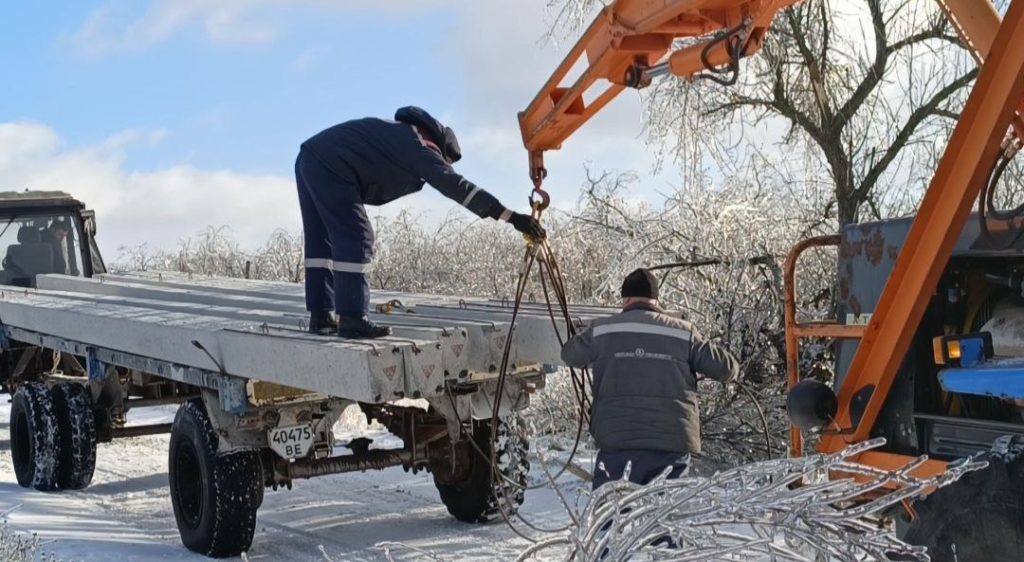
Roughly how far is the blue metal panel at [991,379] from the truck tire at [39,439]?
7358 millimetres

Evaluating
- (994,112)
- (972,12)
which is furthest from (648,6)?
(994,112)

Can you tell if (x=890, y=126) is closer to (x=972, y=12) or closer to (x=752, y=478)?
(x=972, y=12)

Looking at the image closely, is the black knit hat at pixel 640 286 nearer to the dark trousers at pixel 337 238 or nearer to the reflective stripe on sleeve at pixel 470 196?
the reflective stripe on sleeve at pixel 470 196

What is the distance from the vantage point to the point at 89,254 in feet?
40.6

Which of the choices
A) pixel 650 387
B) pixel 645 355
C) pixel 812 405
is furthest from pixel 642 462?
pixel 812 405

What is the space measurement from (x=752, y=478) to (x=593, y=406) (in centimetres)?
286

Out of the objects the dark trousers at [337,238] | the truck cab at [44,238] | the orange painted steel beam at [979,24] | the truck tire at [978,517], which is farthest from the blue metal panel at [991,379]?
the truck cab at [44,238]

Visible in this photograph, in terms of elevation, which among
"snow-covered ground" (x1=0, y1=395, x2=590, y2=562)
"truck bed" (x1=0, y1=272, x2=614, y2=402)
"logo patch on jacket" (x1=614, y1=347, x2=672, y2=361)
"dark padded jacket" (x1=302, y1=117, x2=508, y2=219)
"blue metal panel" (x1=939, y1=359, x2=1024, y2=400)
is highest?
"dark padded jacket" (x1=302, y1=117, x2=508, y2=219)

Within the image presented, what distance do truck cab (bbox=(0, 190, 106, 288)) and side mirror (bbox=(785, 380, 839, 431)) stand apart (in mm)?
9523

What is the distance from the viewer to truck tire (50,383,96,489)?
30.5 ft

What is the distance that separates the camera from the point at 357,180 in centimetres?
663

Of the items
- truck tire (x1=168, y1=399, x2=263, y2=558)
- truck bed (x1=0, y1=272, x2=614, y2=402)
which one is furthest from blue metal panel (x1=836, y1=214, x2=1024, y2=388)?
truck tire (x1=168, y1=399, x2=263, y2=558)

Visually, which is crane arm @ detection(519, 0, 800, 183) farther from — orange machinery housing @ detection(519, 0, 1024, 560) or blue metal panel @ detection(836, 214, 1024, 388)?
blue metal panel @ detection(836, 214, 1024, 388)

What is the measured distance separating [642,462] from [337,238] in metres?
2.19
